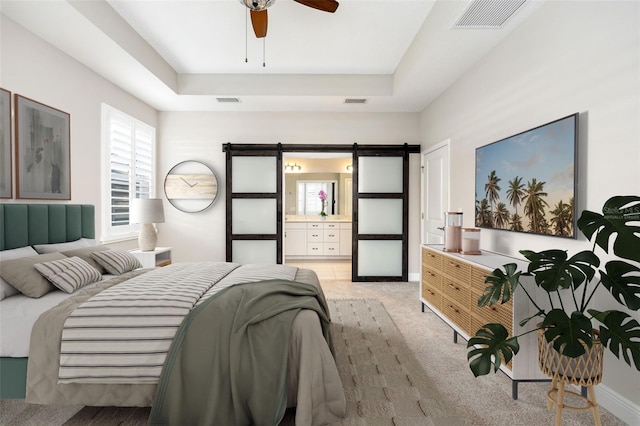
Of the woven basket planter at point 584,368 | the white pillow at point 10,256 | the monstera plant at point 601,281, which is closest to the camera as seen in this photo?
the monstera plant at point 601,281

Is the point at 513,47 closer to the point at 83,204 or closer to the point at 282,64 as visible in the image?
the point at 282,64

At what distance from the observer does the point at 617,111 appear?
1922 millimetres

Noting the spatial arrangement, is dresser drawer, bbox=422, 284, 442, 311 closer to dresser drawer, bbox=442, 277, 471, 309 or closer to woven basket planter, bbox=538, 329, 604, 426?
dresser drawer, bbox=442, 277, 471, 309

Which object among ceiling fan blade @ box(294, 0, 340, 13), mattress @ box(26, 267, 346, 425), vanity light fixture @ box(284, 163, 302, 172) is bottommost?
mattress @ box(26, 267, 346, 425)

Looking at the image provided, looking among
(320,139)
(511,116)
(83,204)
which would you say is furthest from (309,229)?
(511,116)

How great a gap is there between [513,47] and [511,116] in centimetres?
57

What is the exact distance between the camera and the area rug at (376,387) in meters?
1.90

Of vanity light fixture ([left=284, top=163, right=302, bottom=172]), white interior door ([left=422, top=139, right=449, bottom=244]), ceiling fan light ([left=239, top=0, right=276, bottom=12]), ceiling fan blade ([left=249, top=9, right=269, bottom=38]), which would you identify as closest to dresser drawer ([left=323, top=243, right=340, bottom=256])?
vanity light fixture ([left=284, top=163, right=302, bottom=172])

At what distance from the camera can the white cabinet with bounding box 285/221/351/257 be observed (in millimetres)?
7188

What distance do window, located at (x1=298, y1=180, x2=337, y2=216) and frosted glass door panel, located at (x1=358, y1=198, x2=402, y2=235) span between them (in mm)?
2368

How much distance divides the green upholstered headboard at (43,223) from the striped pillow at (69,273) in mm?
496

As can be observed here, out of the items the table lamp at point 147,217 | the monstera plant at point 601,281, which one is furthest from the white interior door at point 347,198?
the monstera plant at point 601,281

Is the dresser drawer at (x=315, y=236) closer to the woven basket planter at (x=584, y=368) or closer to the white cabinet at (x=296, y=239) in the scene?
the white cabinet at (x=296, y=239)

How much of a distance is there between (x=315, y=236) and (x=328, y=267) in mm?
912
